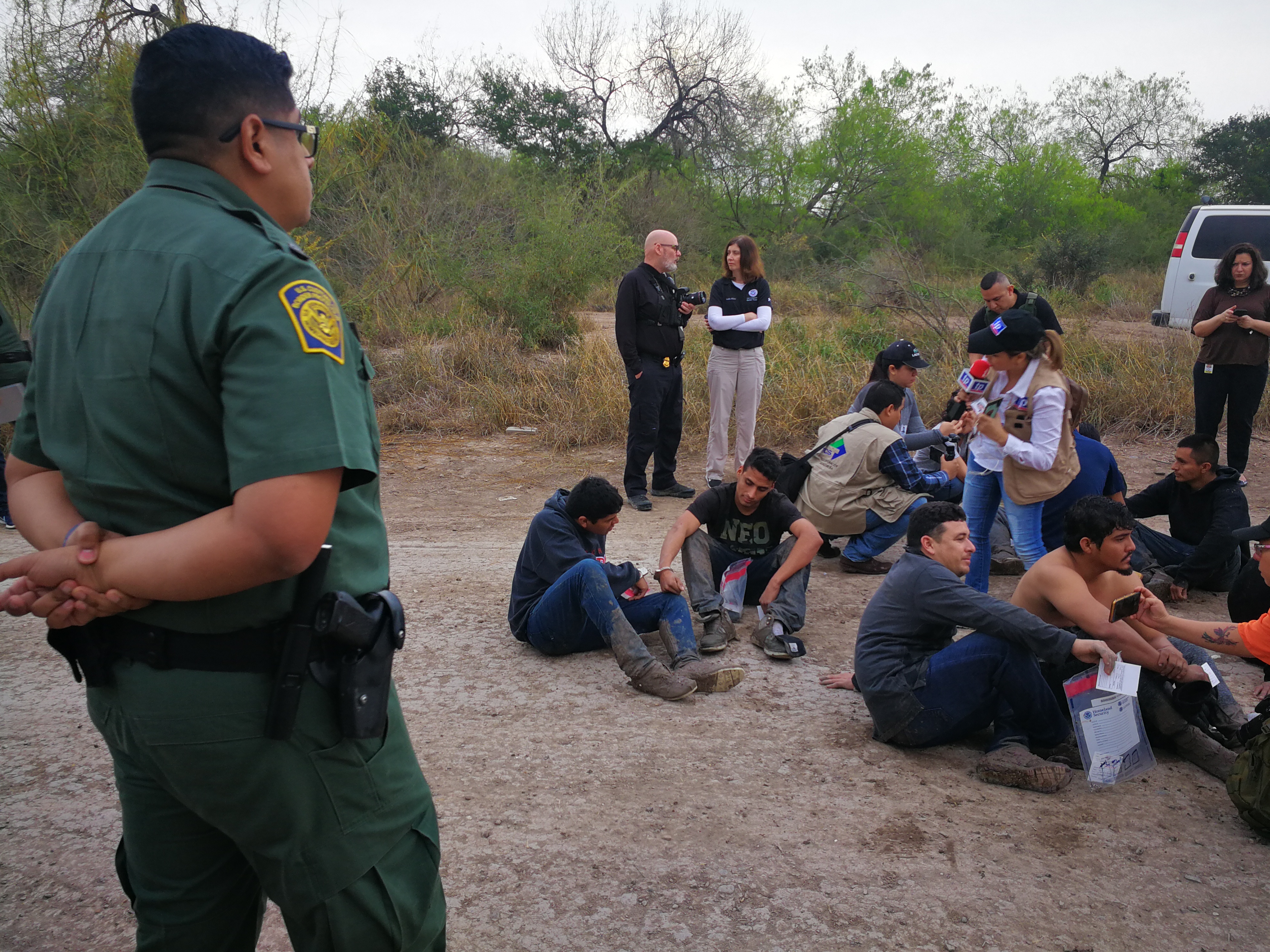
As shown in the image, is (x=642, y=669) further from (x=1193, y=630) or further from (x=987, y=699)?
(x=1193, y=630)

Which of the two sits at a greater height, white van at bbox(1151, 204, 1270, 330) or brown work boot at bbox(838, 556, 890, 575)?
white van at bbox(1151, 204, 1270, 330)

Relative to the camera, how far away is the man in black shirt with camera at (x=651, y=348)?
679 cm

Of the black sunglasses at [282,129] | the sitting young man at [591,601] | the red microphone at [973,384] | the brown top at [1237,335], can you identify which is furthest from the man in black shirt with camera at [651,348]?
the black sunglasses at [282,129]

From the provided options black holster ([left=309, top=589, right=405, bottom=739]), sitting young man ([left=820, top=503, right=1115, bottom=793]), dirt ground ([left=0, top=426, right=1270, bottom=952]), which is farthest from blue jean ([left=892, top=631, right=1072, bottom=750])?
black holster ([left=309, top=589, right=405, bottom=739])

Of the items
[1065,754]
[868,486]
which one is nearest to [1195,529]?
[868,486]

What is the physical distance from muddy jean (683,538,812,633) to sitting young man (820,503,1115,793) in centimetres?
85

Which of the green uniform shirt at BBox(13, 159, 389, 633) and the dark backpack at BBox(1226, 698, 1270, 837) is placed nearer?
the green uniform shirt at BBox(13, 159, 389, 633)

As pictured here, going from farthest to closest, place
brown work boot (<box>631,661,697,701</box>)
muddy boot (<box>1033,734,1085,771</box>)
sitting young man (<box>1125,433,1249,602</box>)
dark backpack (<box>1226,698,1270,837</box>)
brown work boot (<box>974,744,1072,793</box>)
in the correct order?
sitting young man (<box>1125,433,1249,602</box>), brown work boot (<box>631,661,697,701</box>), muddy boot (<box>1033,734,1085,771</box>), brown work boot (<box>974,744,1072,793</box>), dark backpack (<box>1226,698,1270,837</box>)

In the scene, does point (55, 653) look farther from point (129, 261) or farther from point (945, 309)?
point (945, 309)

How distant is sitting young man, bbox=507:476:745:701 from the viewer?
3.96 m

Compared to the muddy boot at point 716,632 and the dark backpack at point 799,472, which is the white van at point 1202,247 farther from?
the muddy boot at point 716,632

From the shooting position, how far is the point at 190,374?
4.06 feet

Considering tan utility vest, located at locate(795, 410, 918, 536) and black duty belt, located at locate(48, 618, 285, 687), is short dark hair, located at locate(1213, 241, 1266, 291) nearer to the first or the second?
tan utility vest, located at locate(795, 410, 918, 536)

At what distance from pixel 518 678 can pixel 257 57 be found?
3077 mm
